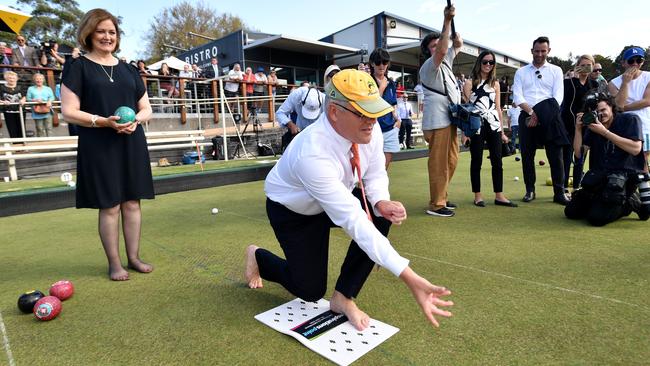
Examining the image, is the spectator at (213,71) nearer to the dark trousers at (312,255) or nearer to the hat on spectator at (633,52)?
the hat on spectator at (633,52)

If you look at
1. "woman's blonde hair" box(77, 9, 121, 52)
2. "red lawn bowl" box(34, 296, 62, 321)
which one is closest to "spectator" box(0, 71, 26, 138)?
→ "woman's blonde hair" box(77, 9, 121, 52)

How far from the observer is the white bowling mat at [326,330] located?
72.1 inches

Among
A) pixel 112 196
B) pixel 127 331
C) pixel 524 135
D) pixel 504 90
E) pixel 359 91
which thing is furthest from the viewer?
pixel 504 90

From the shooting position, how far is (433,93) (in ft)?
14.5

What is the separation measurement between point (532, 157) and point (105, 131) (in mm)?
4585

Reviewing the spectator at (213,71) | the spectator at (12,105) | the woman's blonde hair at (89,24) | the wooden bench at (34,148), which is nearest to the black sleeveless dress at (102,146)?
the woman's blonde hair at (89,24)

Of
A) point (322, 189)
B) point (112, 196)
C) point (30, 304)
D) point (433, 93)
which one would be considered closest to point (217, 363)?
point (322, 189)

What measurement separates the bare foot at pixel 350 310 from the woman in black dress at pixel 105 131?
1.54 metres

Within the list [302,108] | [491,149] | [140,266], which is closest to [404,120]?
[302,108]

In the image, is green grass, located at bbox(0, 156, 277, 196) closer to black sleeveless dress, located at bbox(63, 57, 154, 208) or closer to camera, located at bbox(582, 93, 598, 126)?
black sleeveless dress, located at bbox(63, 57, 154, 208)

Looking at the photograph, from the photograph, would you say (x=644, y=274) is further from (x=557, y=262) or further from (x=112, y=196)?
(x=112, y=196)

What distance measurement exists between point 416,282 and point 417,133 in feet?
53.8

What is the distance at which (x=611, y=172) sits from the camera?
385 centimetres

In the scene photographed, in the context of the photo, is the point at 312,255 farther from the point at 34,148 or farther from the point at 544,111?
the point at 34,148
